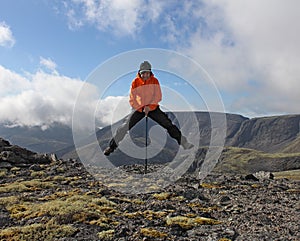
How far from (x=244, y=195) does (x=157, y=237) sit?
8.85 m

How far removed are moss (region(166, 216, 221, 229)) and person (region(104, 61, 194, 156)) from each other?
4106 millimetres

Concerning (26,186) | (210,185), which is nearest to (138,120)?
(210,185)

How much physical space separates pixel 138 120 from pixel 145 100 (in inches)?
45.3

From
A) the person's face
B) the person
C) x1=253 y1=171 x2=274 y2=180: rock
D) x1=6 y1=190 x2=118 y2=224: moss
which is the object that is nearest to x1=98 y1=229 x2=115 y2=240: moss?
x1=6 y1=190 x2=118 y2=224: moss

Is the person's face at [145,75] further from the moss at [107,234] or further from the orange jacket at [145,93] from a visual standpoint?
the moss at [107,234]

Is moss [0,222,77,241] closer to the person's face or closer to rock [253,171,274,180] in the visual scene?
the person's face

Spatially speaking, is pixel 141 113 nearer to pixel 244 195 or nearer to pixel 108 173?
pixel 244 195

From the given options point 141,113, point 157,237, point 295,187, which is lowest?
point 157,237

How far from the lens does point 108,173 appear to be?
26750 millimetres

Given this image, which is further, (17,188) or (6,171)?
(6,171)

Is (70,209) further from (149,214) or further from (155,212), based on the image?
(155,212)

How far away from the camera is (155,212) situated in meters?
14.3

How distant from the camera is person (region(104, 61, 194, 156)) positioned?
14766 millimetres

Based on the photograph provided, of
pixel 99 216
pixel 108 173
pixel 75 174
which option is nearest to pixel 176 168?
pixel 108 173
